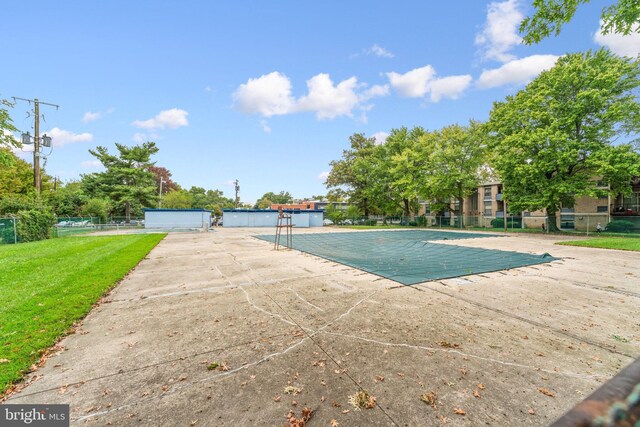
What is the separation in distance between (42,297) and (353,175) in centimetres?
3414

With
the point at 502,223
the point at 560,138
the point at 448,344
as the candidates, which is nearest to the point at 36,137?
the point at 448,344

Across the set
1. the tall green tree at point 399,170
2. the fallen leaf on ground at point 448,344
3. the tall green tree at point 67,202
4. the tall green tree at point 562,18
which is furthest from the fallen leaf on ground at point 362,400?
the tall green tree at point 67,202

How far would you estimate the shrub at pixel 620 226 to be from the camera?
22719 mm

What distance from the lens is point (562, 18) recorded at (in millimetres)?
5207

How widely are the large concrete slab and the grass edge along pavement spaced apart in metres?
0.24

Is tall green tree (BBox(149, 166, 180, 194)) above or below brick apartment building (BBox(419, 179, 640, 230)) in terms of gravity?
above

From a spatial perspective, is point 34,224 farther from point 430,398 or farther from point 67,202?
point 67,202

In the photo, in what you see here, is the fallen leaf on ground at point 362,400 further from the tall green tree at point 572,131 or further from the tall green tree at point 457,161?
the tall green tree at point 457,161

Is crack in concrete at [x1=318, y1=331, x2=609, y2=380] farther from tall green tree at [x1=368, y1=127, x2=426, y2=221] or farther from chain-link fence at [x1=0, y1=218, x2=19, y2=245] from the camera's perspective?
tall green tree at [x1=368, y1=127, x2=426, y2=221]

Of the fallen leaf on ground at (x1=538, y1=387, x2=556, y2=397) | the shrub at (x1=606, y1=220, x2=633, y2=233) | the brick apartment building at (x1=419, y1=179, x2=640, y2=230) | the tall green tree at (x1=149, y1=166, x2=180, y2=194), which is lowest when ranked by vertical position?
the fallen leaf on ground at (x1=538, y1=387, x2=556, y2=397)

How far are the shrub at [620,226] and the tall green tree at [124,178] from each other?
48.7 meters

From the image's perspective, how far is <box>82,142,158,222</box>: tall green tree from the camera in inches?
1340

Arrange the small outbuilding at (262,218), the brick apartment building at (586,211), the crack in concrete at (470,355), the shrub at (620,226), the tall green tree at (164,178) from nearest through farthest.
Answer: the crack in concrete at (470,355), the shrub at (620,226), the brick apartment building at (586,211), the small outbuilding at (262,218), the tall green tree at (164,178)

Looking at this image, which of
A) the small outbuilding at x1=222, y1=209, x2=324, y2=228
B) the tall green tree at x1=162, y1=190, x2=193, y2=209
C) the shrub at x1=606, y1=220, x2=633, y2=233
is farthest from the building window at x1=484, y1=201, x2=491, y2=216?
the tall green tree at x1=162, y1=190, x2=193, y2=209
